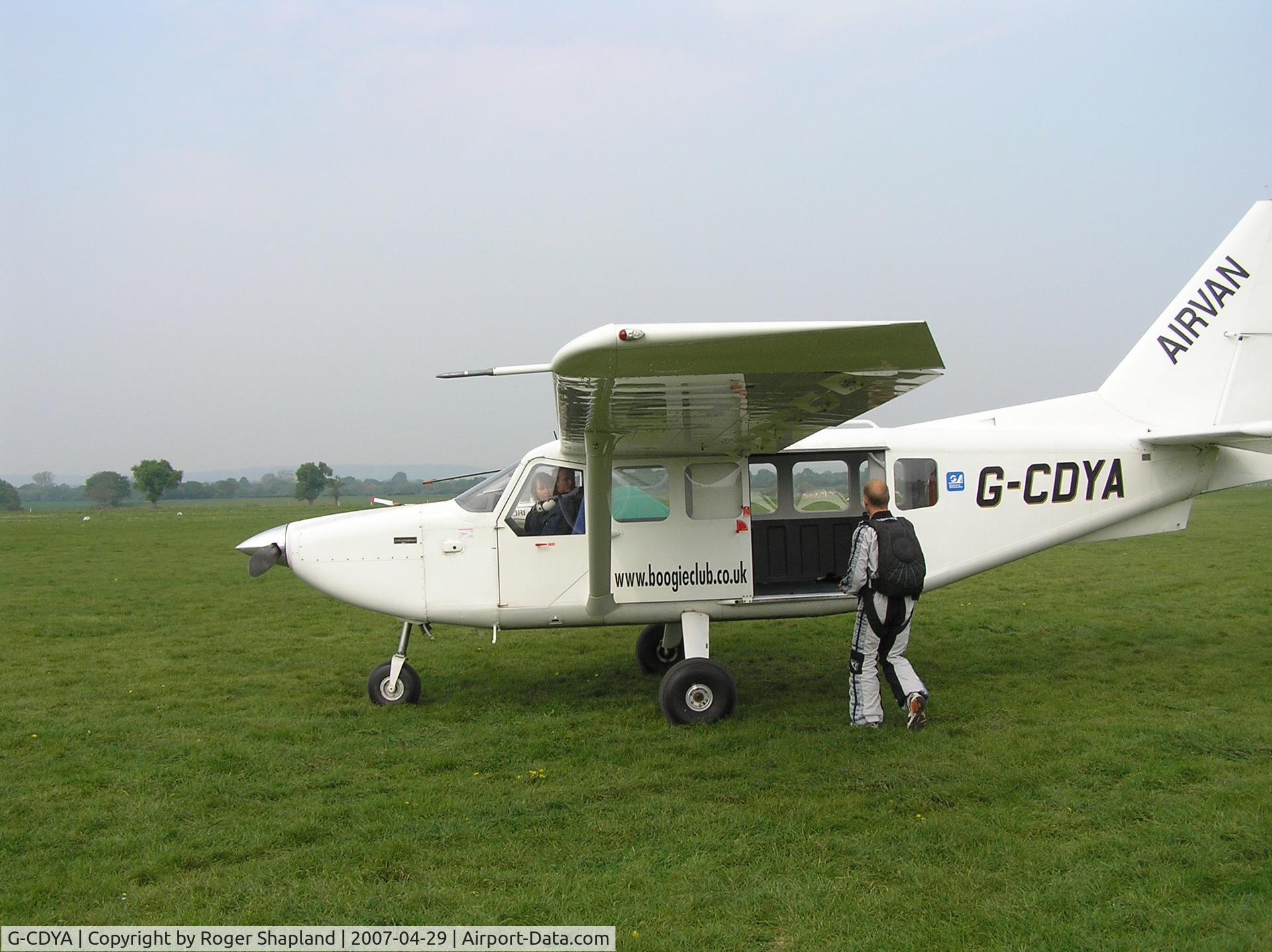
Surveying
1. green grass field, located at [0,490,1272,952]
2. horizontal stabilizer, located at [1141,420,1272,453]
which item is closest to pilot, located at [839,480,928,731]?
green grass field, located at [0,490,1272,952]

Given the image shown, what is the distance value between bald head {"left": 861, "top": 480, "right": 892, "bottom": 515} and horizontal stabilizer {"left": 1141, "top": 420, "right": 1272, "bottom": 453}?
3174 millimetres

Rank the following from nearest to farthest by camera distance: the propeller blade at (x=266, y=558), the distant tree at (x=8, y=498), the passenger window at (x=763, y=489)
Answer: the propeller blade at (x=266, y=558) < the passenger window at (x=763, y=489) < the distant tree at (x=8, y=498)

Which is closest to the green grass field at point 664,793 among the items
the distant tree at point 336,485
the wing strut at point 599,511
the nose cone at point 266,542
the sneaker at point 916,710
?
the sneaker at point 916,710

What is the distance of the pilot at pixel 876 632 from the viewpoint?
627cm

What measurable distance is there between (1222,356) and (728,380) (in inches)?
235

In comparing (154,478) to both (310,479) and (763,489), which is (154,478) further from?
(763,489)

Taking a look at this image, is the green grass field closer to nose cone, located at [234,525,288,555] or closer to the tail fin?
nose cone, located at [234,525,288,555]

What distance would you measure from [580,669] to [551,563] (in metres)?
1.95

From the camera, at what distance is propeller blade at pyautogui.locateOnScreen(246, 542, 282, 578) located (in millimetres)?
7172

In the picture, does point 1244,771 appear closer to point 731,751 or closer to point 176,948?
point 731,751

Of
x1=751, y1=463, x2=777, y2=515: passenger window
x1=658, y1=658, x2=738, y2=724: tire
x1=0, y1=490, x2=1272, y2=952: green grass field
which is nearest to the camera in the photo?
x1=0, y1=490, x2=1272, y2=952: green grass field

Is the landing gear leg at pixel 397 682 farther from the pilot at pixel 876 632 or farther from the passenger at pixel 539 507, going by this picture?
the pilot at pixel 876 632

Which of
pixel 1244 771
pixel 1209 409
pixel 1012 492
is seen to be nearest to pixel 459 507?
pixel 1012 492

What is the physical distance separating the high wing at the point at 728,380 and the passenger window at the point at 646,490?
0.18m
